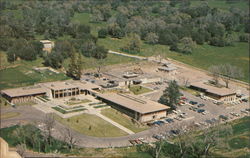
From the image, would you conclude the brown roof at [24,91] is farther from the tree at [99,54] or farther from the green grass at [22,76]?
the tree at [99,54]

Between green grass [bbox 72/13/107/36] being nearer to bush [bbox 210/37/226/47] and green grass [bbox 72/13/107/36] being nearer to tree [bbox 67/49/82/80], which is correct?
bush [bbox 210/37/226/47]

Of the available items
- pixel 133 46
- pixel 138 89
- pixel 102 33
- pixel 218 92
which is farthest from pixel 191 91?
pixel 102 33

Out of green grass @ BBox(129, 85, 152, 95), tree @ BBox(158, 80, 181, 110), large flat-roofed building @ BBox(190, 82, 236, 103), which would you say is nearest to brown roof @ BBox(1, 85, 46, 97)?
green grass @ BBox(129, 85, 152, 95)

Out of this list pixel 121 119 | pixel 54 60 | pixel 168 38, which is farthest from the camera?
pixel 168 38

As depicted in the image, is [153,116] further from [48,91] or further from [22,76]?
[22,76]

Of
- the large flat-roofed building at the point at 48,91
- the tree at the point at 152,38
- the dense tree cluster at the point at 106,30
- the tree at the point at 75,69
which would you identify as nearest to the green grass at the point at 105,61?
the dense tree cluster at the point at 106,30

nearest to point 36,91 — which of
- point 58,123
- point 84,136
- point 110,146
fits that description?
point 58,123

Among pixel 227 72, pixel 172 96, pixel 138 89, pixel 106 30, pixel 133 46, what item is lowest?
pixel 138 89
